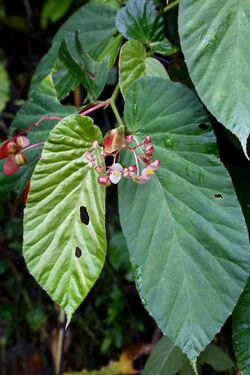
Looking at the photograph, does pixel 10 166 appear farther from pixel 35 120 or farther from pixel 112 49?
pixel 112 49

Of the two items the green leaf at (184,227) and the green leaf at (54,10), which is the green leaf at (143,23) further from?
the green leaf at (54,10)

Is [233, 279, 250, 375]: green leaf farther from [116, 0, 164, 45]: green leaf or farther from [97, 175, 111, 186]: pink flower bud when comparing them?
[116, 0, 164, 45]: green leaf

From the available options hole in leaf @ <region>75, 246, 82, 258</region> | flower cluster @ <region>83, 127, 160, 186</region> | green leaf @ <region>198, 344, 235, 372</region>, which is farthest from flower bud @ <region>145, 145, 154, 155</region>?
green leaf @ <region>198, 344, 235, 372</region>

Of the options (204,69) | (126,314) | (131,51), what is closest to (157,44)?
(131,51)

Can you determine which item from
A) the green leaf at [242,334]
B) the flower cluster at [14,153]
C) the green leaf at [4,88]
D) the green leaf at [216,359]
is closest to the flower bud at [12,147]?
the flower cluster at [14,153]

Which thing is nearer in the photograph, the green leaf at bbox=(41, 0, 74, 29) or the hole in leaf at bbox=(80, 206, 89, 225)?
the hole in leaf at bbox=(80, 206, 89, 225)

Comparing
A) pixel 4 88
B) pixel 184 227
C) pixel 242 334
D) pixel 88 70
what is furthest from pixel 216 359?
pixel 4 88
